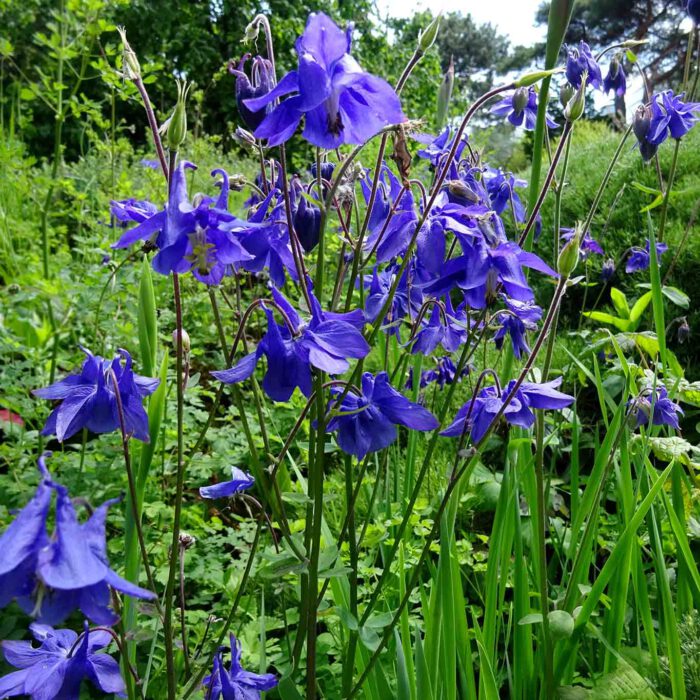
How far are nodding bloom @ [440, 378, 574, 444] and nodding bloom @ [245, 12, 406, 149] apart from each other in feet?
1.75

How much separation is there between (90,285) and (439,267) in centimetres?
183

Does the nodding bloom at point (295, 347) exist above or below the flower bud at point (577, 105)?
below

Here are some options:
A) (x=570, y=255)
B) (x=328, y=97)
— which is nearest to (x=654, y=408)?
(x=570, y=255)

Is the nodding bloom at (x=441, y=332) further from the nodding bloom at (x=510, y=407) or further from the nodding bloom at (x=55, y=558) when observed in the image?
the nodding bloom at (x=55, y=558)

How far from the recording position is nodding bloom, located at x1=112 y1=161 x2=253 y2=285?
79 cm

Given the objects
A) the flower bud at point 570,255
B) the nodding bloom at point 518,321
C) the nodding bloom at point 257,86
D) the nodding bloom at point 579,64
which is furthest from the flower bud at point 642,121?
the nodding bloom at point 257,86

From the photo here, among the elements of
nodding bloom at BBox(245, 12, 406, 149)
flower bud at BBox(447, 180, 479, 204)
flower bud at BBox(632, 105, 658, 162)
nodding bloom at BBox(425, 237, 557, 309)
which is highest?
flower bud at BBox(632, 105, 658, 162)

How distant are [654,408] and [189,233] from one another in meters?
1.32

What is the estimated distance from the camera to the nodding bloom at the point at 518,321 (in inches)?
46.4

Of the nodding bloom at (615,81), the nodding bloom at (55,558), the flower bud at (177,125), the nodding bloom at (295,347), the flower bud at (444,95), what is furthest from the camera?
the nodding bloom at (615,81)

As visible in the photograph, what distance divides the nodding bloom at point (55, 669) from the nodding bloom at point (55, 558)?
335 mm

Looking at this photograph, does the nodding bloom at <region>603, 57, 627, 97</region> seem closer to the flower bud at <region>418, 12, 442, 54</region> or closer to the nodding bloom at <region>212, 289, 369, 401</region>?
the flower bud at <region>418, 12, 442, 54</region>

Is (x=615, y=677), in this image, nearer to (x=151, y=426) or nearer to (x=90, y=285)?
(x=151, y=426)

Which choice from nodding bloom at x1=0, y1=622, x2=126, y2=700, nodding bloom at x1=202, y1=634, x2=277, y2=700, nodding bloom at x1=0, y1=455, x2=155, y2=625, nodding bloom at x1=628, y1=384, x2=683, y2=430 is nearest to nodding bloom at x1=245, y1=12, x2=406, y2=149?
nodding bloom at x1=0, y1=455, x2=155, y2=625
